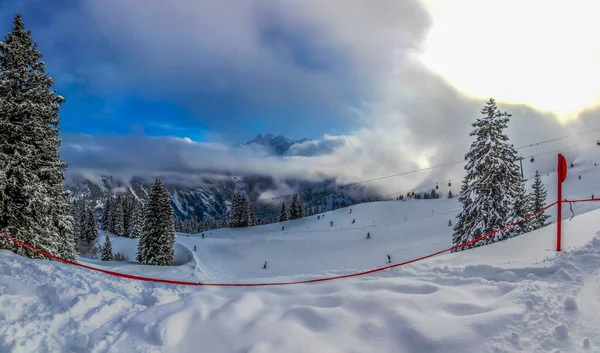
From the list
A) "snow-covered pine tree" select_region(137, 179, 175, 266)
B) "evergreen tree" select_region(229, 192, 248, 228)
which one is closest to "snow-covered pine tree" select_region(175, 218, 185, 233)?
"evergreen tree" select_region(229, 192, 248, 228)

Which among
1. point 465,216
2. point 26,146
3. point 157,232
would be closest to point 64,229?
point 26,146

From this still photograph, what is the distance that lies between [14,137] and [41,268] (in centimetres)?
980

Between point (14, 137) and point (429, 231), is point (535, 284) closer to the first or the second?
point (14, 137)

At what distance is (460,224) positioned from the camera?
2469 centimetres

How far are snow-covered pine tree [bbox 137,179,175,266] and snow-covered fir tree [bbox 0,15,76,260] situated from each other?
63.8 ft

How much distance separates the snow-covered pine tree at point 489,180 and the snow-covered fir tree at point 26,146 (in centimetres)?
2591

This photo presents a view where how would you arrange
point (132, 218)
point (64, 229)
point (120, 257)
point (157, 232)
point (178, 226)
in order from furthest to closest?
1. point (178, 226)
2. point (132, 218)
3. point (120, 257)
4. point (157, 232)
5. point (64, 229)

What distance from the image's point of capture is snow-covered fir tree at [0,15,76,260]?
47.7 ft

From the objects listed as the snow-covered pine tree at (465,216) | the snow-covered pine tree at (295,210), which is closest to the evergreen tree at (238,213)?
the snow-covered pine tree at (295,210)

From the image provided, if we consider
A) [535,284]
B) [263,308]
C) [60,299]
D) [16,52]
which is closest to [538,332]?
[535,284]

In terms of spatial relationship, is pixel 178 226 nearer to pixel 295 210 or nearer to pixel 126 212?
pixel 126 212

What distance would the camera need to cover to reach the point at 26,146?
15.1 metres

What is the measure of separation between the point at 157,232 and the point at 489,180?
33.4 metres

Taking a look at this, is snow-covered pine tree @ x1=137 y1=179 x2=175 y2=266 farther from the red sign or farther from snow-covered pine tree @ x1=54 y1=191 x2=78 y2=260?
the red sign
